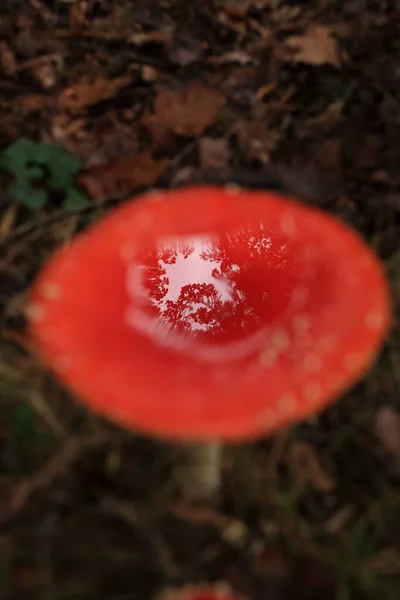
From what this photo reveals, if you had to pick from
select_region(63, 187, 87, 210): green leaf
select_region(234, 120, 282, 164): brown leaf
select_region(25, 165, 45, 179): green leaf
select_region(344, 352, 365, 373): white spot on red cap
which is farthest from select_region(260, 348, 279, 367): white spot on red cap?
select_region(25, 165, 45, 179): green leaf

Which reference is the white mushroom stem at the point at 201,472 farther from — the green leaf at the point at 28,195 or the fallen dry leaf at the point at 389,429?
the green leaf at the point at 28,195

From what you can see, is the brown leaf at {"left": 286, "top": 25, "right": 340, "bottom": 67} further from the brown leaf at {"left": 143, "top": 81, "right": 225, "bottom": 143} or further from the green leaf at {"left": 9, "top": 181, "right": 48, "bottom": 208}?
the green leaf at {"left": 9, "top": 181, "right": 48, "bottom": 208}

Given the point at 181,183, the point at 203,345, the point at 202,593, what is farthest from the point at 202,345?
the point at 181,183

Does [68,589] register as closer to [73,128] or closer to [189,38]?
[73,128]

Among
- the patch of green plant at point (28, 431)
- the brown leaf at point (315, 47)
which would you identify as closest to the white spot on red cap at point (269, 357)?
the patch of green plant at point (28, 431)

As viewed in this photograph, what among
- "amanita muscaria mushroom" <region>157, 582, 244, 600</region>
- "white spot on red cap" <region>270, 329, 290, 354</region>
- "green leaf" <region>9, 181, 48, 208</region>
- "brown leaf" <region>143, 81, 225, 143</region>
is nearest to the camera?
"white spot on red cap" <region>270, 329, 290, 354</region>

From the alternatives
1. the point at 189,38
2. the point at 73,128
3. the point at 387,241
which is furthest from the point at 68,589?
the point at 189,38

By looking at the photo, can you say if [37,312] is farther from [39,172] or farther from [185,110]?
[185,110]
